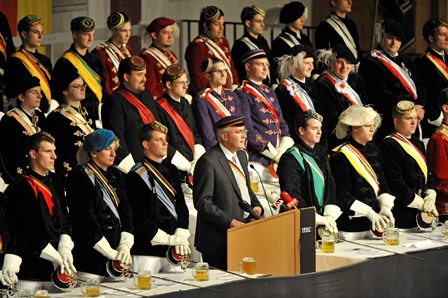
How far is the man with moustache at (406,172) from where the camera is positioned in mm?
5949

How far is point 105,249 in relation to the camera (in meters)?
4.51

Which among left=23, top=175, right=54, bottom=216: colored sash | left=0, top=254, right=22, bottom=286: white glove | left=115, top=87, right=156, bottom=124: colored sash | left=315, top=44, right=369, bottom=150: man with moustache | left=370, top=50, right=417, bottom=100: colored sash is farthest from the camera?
left=370, top=50, right=417, bottom=100: colored sash

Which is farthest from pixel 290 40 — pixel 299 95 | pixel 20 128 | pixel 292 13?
pixel 20 128

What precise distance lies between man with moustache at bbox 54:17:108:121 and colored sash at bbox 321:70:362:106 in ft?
5.97

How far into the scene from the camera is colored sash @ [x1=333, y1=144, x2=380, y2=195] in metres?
5.71

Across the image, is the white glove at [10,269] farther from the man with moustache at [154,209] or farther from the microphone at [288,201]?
the microphone at [288,201]

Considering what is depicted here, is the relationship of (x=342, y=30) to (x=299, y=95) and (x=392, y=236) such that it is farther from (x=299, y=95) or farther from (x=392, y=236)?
(x=392, y=236)

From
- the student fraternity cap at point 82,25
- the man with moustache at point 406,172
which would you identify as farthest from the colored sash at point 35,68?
the man with moustache at point 406,172

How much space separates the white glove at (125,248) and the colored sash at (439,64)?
4.02m

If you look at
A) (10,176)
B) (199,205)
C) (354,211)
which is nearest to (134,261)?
(199,205)

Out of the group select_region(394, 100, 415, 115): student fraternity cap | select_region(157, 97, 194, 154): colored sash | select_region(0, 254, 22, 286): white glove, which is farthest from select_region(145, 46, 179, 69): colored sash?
select_region(0, 254, 22, 286): white glove

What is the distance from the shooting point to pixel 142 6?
8.12 meters

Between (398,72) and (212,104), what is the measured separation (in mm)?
1909

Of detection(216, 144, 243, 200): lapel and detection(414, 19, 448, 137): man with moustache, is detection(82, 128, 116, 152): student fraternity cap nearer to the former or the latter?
detection(216, 144, 243, 200): lapel
